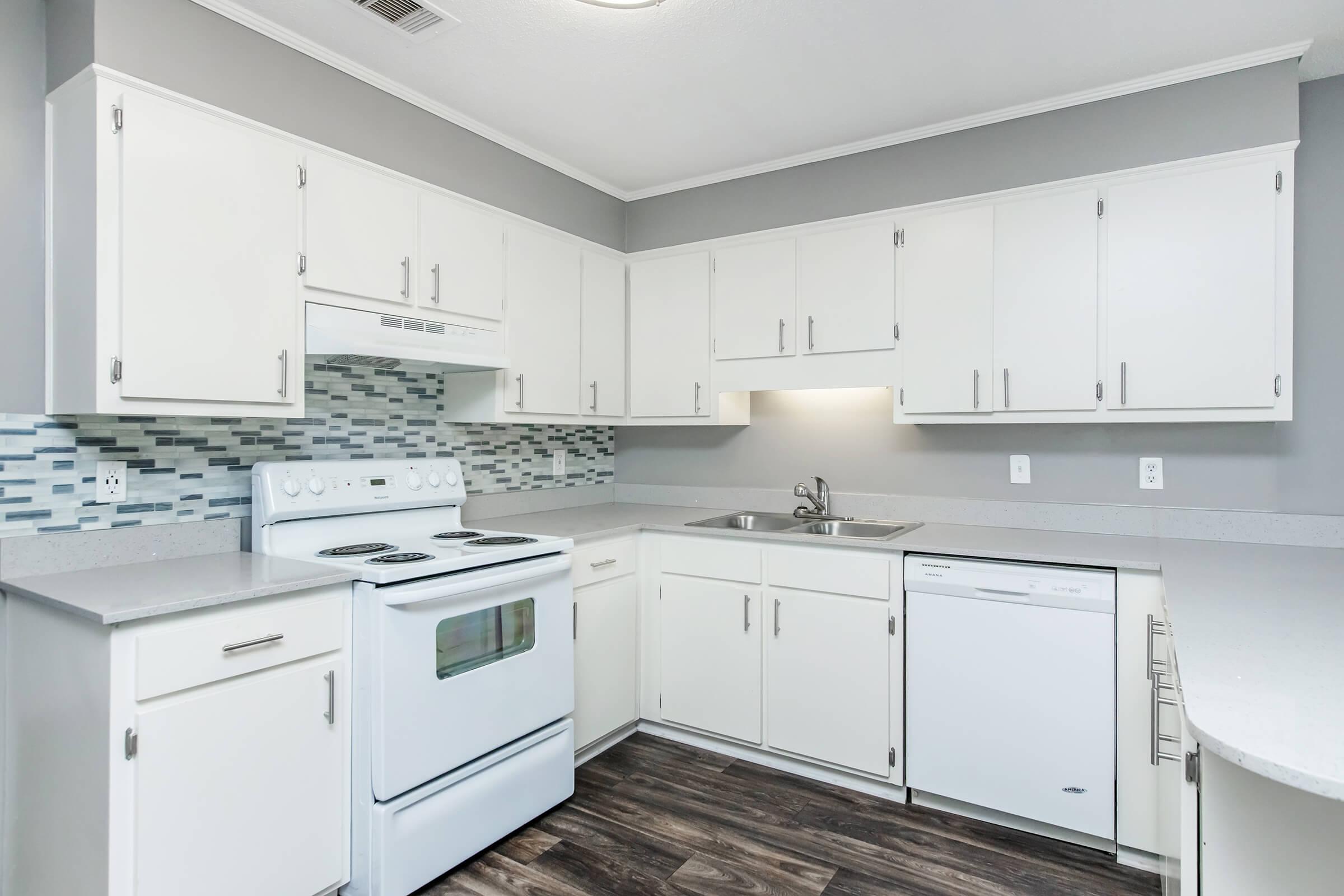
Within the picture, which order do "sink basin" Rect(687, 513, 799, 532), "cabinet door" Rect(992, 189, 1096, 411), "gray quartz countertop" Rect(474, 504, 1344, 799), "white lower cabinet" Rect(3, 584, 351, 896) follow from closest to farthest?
"gray quartz countertop" Rect(474, 504, 1344, 799) < "white lower cabinet" Rect(3, 584, 351, 896) < "cabinet door" Rect(992, 189, 1096, 411) < "sink basin" Rect(687, 513, 799, 532)

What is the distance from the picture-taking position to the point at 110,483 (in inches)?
80.0

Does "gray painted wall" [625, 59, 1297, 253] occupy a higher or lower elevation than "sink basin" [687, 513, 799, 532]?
higher

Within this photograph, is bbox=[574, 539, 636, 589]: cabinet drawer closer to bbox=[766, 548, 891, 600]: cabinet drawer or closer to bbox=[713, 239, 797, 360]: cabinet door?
bbox=[766, 548, 891, 600]: cabinet drawer

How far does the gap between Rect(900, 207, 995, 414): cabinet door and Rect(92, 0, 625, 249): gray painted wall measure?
1538 millimetres

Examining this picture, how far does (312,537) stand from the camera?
232cm

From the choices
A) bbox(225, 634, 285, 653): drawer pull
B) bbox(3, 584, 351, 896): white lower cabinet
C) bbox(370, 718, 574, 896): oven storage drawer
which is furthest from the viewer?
bbox(370, 718, 574, 896): oven storage drawer

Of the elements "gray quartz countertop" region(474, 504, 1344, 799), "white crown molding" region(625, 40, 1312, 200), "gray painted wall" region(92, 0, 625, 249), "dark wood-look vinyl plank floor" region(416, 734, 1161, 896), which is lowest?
"dark wood-look vinyl plank floor" region(416, 734, 1161, 896)

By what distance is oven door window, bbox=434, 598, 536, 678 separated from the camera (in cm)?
214

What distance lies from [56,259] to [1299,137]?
3737 millimetres

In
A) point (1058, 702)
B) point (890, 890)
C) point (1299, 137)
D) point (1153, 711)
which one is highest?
point (1299, 137)

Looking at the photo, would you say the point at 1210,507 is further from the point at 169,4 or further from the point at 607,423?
the point at 169,4

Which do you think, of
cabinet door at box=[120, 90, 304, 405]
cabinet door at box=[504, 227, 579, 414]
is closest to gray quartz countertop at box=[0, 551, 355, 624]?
cabinet door at box=[120, 90, 304, 405]

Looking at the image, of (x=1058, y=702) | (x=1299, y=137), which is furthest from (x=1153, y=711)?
(x=1299, y=137)

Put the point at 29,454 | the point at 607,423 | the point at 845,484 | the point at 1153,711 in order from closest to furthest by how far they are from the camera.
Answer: the point at 1153,711
the point at 29,454
the point at 845,484
the point at 607,423
